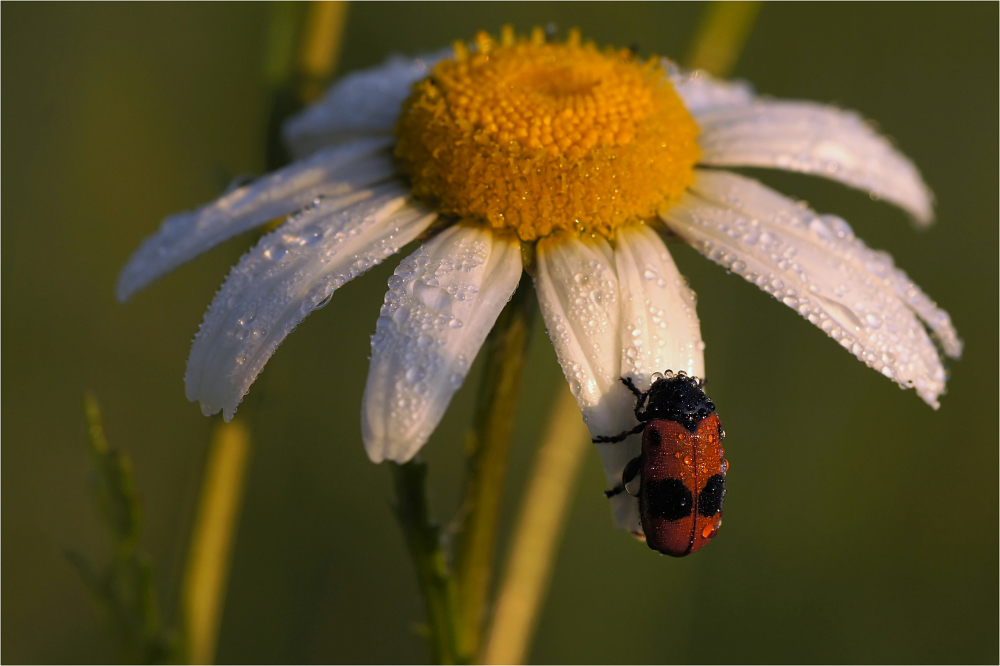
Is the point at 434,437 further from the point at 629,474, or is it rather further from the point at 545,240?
the point at 629,474

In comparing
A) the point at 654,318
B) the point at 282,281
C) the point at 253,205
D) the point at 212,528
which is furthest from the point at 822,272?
the point at 212,528

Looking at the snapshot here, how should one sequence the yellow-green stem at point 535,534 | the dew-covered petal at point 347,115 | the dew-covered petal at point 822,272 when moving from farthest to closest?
the dew-covered petal at point 347,115
the yellow-green stem at point 535,534
the dew-covered petal at point 822,272

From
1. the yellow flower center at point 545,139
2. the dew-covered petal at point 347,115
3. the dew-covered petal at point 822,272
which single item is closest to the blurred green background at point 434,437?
the dew-covered petal at point 347,115

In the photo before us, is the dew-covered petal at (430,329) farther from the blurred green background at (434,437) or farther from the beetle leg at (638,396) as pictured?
the blurred green background at (434,437)

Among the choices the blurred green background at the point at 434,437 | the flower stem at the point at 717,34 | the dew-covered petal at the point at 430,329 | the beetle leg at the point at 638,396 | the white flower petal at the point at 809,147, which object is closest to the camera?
the dew-covered petal at the point at 430,329

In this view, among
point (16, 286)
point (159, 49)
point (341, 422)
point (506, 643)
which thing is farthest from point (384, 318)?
point (159, 49)

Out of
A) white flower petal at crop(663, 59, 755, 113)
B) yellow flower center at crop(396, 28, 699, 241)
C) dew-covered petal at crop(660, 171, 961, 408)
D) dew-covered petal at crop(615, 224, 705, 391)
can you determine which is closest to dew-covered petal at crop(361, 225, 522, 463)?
yellow flower center at crop(396, 28, 699, 241)

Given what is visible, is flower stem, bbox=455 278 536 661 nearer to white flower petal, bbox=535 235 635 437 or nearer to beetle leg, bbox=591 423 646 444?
white flower petal, bbox=535 235 635 437
